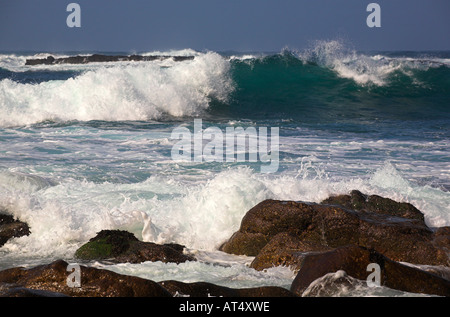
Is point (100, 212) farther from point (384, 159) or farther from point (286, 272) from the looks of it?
point (384, 159)

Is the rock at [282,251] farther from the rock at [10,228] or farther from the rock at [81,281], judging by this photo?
the rock at [10,228]

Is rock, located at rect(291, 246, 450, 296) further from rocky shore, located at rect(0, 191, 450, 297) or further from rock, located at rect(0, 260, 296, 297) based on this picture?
rock, located at rect(0, 260, 296, 297)

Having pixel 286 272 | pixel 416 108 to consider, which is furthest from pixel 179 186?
pixel 416 108

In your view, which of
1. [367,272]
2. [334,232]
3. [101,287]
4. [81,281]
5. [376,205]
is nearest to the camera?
[101,287]

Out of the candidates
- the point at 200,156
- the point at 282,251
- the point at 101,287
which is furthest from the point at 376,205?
the point at 200,156

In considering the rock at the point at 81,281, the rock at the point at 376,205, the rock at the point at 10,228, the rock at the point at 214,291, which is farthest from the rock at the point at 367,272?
the rock at the point at 10,228

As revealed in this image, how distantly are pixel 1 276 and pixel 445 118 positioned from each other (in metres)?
19.0

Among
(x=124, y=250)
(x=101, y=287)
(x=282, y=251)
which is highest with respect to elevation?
(x=101, y=287)

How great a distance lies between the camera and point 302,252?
5.33m

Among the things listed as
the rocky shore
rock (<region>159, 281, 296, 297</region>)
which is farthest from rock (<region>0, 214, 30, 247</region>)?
rock (<region>159, 281, 296, 297</region>)

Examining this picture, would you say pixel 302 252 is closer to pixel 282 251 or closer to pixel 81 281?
pixel 282 251

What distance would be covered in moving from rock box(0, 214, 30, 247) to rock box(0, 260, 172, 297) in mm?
2112

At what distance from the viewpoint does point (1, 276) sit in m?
4.49

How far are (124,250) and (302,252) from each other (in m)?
1.77
